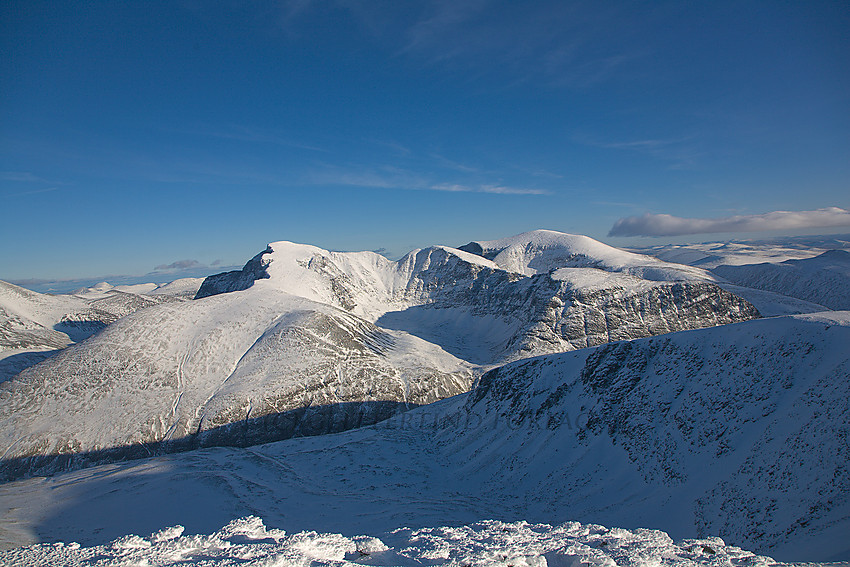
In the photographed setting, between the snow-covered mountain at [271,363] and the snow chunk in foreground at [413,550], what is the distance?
50.3 metres

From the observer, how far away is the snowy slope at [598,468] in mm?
21422

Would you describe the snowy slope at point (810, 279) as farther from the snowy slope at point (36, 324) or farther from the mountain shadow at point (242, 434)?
the snowy slope at point (36, 324)

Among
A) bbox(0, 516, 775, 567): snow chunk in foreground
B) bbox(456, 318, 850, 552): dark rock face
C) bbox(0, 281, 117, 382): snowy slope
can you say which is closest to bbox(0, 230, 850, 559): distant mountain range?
bbox(456, 318, 850, 552): dark rock face

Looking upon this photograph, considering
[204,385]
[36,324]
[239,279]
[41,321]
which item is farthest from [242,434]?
[41,321]

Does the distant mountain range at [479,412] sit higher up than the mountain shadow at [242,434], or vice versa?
the distant mountain range at [479,412]

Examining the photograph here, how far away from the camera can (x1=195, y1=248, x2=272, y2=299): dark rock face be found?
138150 mm

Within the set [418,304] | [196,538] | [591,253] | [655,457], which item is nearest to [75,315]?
[418,304]

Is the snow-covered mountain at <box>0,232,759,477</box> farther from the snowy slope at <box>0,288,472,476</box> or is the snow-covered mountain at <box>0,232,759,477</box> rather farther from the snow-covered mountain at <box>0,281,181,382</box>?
the snow-covered mountain at <box>0,281,181,382</box>

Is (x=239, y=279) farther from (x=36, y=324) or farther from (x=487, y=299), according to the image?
(x=487, y=299)

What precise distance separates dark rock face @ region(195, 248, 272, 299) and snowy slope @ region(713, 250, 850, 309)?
21218 cm

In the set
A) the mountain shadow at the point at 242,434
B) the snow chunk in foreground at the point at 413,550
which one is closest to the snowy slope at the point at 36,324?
the mountain shadow at the point at 242,434

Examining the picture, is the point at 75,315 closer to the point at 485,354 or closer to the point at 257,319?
the point at 257,319

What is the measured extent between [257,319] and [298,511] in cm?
6247

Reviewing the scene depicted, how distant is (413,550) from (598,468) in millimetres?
24083
